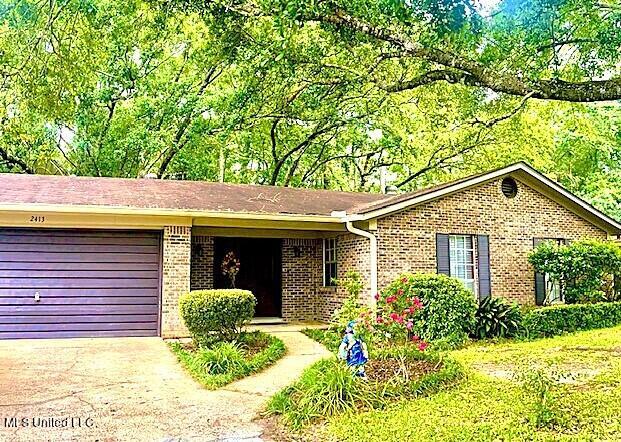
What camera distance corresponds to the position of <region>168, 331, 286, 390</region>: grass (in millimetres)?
7687

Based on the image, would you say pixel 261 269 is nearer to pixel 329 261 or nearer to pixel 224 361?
pixel 329 261

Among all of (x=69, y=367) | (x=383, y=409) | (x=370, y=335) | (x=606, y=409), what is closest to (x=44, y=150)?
(x=69, y=367)

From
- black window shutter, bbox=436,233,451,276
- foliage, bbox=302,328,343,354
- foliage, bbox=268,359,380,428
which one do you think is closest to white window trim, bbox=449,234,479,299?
black window shutter, bbox=436,233,451,276

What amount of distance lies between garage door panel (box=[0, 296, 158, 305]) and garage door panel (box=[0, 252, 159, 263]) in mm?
747

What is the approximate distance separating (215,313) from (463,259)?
20.5 ft

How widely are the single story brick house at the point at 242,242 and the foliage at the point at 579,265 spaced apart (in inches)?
24.2

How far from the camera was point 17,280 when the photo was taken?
37.2 ft

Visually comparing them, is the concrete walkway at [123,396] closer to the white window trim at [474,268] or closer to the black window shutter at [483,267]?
the white window trim at [474,268]

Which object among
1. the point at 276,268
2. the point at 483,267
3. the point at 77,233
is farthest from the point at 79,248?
the point at 483,267

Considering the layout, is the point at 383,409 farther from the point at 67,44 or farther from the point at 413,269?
the point at 413,269

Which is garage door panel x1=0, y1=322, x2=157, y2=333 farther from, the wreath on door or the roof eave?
the roof eave

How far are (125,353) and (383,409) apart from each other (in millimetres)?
5410

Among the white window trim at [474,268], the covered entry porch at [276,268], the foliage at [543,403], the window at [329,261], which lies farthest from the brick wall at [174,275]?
the foliage at [543,403]

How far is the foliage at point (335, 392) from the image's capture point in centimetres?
586
